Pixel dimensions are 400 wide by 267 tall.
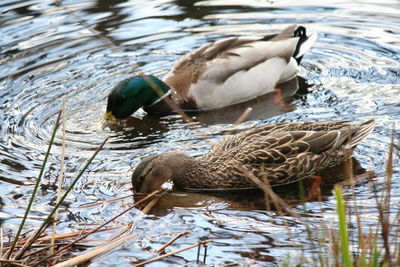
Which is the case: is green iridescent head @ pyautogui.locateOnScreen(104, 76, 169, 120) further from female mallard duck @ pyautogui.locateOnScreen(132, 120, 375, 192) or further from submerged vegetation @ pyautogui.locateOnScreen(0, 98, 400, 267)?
submerged vegetation @ pyautogui.locateOnScreen(0, 98, 400, 267)

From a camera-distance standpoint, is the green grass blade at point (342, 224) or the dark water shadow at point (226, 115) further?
the dark water shadow at point (226, 115)

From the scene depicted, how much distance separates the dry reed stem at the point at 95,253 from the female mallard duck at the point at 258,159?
3.13 feet

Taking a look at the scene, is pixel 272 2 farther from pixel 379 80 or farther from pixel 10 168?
pixel 10 168

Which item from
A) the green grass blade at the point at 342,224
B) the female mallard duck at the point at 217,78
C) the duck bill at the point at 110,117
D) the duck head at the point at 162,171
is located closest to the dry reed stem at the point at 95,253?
the duck head at the point at 162,171

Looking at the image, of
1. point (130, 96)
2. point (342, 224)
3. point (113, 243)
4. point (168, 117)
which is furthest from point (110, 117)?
point (342, 224)

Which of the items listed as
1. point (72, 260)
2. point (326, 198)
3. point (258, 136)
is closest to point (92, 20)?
point (258, 136)

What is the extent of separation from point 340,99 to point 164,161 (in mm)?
2649

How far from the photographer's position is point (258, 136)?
7020 mm

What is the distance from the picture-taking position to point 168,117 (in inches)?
357

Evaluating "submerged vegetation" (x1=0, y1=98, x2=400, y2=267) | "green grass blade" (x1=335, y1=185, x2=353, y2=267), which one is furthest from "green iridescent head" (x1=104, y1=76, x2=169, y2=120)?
"green grass blade" (x1=335, y1=185, x2=353, y2=267)

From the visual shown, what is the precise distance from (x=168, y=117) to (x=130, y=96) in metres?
0.50

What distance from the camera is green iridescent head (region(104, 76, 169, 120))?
8.84 metres

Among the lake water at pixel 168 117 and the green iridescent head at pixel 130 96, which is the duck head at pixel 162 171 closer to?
the lake water at pixel 168 117

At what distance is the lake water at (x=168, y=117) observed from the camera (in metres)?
5.97
